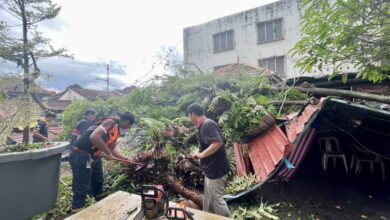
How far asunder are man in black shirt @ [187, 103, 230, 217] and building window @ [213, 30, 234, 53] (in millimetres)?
14041

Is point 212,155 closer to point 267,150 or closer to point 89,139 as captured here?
point 267,150

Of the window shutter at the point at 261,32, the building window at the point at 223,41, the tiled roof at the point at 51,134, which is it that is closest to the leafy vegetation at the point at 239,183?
the tiled roof at the point at 51,134

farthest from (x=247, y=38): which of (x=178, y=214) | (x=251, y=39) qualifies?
(x=178, y=214)

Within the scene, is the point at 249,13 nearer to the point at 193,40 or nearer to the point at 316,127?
the point at 193,40

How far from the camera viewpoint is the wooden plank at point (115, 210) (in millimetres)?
2000

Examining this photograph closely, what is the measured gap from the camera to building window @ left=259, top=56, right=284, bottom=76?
14555 millimetres

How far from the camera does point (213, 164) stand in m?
3.15

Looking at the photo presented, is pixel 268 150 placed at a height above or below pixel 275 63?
below

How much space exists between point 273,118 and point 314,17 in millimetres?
2037

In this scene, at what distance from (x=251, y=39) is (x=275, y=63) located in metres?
2.31

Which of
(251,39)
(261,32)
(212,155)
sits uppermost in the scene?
(261,32)

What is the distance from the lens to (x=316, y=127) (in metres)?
4.01

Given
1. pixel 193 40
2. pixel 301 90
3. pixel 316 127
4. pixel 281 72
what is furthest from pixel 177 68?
pixel 193 40

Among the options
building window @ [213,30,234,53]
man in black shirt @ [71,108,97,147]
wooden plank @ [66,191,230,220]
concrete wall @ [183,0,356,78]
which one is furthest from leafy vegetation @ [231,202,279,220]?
building window @ [213,30,234,53]
